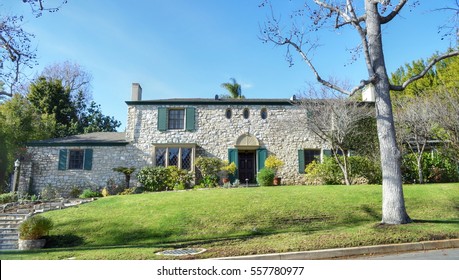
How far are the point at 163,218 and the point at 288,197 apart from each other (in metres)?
4.55

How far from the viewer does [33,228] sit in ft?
30.3

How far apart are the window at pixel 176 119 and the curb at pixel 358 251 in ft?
47.1

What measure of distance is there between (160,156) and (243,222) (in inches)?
419

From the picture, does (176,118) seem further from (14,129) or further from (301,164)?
(14,129)

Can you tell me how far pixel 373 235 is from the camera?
24.4 feet

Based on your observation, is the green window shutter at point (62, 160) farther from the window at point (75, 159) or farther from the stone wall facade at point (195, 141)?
the stone wall facade at point (195, 141)

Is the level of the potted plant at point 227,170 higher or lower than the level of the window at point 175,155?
lower

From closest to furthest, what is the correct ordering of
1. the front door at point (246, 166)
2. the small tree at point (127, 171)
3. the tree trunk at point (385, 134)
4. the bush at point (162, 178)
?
1. the tree trunk at point (385, 134)
2. the bush at point (162, 178)
3. the small tree at point (127, 171)
4. the front door at point (246, 166)

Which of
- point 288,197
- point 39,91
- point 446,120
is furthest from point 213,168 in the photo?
point 39,91

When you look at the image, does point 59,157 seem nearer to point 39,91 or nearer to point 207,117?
point 207,117

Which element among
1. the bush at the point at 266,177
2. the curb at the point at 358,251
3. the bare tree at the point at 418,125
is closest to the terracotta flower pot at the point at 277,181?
the bush at the point at 266,177

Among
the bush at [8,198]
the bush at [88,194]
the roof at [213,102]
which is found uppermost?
the roof at [213,102]

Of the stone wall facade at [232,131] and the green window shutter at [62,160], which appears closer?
the green window shutter at [62,160]

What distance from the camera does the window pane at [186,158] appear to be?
19.4m
